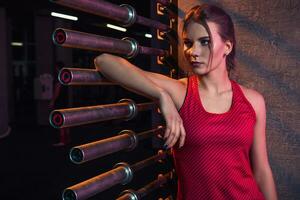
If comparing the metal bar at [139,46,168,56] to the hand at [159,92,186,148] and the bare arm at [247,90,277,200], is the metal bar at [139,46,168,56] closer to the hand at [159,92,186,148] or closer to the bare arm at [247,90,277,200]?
the hand at [159,92,186,148]

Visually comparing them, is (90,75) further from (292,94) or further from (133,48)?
(292,94)

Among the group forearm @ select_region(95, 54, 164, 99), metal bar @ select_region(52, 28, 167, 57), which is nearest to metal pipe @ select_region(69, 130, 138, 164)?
forearm @ select_region(95, 54, 164, 99)

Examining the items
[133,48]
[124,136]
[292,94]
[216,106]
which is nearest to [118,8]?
[133,48]

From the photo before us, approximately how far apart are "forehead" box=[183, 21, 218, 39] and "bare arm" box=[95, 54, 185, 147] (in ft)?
0.94

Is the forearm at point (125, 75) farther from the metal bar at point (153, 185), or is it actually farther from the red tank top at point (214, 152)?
the metal bar at point (153, 185)

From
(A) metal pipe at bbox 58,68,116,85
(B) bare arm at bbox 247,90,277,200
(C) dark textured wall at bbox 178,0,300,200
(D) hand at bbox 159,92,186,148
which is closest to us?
(A) metal pipe at bbox 58,68,116,85

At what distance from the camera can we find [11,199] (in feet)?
17.6

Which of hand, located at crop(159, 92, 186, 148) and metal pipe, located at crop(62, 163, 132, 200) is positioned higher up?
hand, located at crop(159, 92, 186, 148)

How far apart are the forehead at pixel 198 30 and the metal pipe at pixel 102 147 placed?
52 cm

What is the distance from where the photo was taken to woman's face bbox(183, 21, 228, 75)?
66.4 inches

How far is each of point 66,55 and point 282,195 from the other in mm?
11748

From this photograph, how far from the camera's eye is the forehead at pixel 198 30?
169 centimetres

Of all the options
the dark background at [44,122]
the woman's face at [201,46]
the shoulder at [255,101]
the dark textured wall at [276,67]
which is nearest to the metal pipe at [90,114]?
the woman's face at [201,46]

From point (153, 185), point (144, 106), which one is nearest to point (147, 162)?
point (153, 185)
